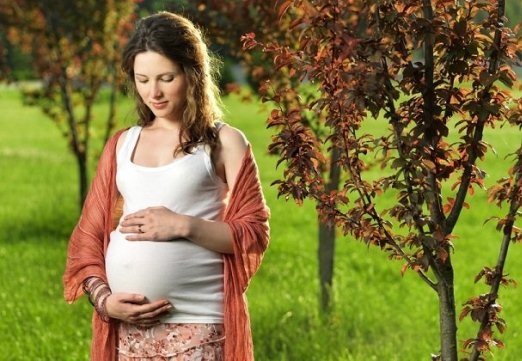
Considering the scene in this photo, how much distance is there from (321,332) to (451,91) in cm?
329

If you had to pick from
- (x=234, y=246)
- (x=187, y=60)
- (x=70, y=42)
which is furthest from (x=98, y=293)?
(x=70, y=42)

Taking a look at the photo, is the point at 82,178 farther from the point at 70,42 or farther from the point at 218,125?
the point at 218,125

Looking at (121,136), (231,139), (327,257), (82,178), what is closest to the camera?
(231,139)

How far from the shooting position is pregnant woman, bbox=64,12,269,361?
3119 millimetres

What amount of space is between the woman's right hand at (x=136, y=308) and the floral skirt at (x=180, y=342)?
0.14 feet

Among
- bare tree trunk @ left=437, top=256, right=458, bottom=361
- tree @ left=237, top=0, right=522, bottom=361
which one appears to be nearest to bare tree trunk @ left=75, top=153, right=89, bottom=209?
tree @ left=237, top=0, right=522, bottom=361

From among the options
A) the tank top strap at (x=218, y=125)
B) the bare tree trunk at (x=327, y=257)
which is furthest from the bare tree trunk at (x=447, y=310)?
the bare tree trunk at (x=327, y=257)

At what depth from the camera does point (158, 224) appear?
10.2 ft

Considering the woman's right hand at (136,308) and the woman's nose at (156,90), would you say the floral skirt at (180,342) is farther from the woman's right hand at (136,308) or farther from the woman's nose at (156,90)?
the woman's nose at (156,90)

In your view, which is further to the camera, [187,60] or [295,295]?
[295,295]

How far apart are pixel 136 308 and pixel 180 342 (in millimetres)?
162

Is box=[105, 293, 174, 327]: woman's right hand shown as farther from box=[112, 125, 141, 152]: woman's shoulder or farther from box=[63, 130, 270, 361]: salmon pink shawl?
box=[112, 125, 141, 152]: woman's shoulder

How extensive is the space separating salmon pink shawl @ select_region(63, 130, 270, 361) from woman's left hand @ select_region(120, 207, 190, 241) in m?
0.15

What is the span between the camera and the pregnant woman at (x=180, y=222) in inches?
123
